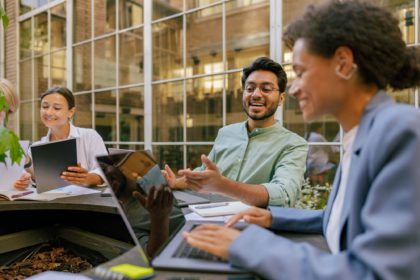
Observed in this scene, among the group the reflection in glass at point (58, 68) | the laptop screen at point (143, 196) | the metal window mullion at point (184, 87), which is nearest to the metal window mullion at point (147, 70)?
the metal window mullion at point (184, 87)

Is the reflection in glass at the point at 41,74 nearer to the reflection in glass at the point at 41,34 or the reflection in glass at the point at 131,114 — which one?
the reflection in glass at the point at 41,34

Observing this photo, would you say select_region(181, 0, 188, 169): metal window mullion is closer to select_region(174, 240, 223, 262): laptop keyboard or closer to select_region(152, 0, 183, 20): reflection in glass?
select_region(152, 0, 183, 20): reflection in glass

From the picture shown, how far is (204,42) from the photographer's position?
396 cm

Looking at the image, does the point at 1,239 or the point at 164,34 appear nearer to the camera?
the point at 1,239

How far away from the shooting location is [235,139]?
77.2 inches

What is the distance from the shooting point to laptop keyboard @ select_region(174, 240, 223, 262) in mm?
799

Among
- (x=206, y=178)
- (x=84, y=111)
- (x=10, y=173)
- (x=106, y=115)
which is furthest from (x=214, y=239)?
(x=84, y=111)

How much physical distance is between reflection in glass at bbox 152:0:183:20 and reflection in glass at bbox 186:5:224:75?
218 mm

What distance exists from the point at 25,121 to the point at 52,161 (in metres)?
5.16

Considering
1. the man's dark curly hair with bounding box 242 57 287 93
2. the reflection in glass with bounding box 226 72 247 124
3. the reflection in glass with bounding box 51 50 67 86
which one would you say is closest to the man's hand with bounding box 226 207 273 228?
the man's dark curly hair with bounding box 242 57 287 93

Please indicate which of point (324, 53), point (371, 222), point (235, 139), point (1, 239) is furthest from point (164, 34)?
point (371, 222)

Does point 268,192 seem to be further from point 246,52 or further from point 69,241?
point 246,52

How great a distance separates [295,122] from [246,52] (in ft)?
3.29

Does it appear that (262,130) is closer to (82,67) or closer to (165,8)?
(165,8)
